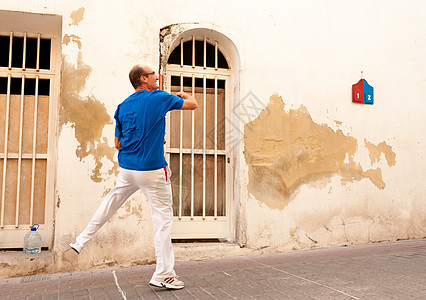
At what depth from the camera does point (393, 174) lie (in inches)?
256

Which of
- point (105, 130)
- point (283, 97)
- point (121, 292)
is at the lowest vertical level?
point (121, 292)

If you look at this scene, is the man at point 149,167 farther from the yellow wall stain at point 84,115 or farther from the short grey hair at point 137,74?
the yellow wall stain at point 84,115

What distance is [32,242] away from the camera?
5.29 meters

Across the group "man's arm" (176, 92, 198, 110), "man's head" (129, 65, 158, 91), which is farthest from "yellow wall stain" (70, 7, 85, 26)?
"man's arm" (176, 92, 198, 110)

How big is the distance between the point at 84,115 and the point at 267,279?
2.80 m

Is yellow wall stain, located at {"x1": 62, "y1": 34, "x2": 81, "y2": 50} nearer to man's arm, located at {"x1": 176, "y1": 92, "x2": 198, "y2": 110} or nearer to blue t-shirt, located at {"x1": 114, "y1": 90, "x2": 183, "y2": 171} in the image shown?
blue t-shirt, located at {"x1": 114, "y1": 90, "x2": 183, "y2": 171}

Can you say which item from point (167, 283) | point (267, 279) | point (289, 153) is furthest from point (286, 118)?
point (167, 283)

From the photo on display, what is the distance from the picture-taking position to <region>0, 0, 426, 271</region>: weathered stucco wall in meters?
5.19

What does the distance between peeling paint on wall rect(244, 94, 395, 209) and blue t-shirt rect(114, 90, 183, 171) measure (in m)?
2.19

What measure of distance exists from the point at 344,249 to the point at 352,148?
56.5 inches

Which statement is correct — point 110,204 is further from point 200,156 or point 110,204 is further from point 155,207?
point 200,156

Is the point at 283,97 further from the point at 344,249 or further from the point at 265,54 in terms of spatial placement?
the point at 344,249

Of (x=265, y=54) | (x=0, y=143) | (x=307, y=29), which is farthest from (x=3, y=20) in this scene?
(x=307, y=29)

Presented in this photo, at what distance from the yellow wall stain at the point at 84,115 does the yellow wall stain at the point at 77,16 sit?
1.28 ft
